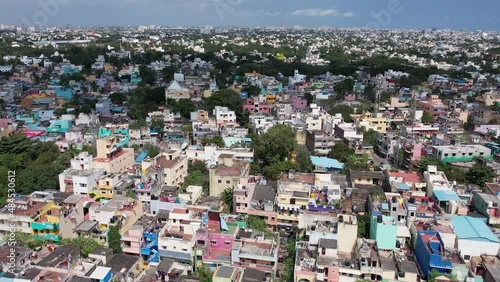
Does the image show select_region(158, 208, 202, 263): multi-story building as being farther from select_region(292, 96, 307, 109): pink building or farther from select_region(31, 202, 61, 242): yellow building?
select_region(292, 96, 307, 109): pink building

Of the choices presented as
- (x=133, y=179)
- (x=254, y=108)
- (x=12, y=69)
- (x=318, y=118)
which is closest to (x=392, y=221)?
(x=133, y=179)

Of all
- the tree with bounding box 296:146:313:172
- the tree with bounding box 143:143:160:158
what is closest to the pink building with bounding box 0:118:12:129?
the tree with bounding box 143:143:160:158

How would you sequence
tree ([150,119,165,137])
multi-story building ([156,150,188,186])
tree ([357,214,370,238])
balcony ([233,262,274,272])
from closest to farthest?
balcony ([233,262,274,272])
tree ([357,214,370,238])
multi-story building ([156,150,188,186])
tree ([150,119,165,137])

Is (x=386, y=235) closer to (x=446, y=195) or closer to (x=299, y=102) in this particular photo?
(x=446, y=195)

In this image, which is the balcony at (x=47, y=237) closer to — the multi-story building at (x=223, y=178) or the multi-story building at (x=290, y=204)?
the multi-story building at (x=223, y=178)

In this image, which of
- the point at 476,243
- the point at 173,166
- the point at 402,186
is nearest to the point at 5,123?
the point at 173,166

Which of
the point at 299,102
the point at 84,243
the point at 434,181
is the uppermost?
the point at 299,102
